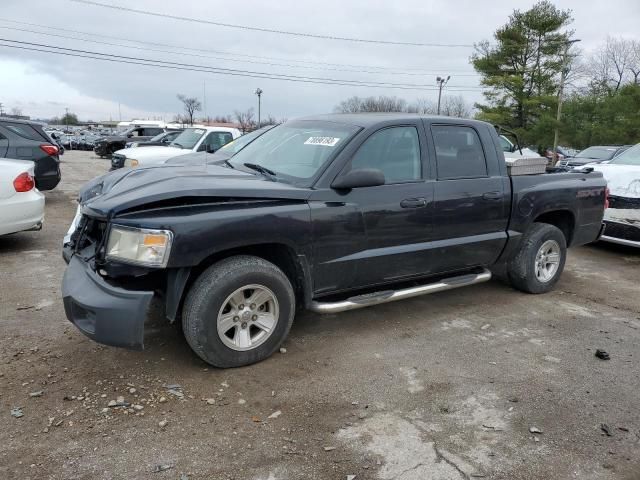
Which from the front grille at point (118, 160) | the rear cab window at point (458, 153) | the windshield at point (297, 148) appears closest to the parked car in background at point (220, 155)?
the windshield at point (297, 148)

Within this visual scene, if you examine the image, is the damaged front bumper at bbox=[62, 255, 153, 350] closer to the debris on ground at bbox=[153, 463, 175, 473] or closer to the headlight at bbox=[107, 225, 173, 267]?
the headlight at bbox=[107, 225, 173, 267]

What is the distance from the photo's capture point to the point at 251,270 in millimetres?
3537

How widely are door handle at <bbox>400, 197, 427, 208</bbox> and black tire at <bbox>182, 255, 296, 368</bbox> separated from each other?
46.6 inches

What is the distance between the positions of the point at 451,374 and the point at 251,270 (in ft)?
5.31

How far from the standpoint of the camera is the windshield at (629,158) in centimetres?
835

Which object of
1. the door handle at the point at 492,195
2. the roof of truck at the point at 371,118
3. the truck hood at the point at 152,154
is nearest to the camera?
the roof of truck at the point at 371,118

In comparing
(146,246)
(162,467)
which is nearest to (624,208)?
(146,246)

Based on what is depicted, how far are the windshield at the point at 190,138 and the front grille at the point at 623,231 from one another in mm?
9034

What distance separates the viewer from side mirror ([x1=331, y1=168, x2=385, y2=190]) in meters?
3.84

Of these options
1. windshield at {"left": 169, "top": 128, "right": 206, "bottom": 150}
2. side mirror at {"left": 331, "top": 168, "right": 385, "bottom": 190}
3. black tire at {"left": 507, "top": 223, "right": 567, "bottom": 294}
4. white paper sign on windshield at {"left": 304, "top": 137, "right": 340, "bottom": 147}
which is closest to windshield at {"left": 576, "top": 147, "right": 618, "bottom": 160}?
windshield at {"left": 169, "top": 128, "right": 206, "bottom": 150}

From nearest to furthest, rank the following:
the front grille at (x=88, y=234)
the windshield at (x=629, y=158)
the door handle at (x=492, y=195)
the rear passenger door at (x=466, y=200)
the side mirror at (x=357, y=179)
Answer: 1. the front grille at (x=88, y=234)
2. the side mirror at (x=357, y=179)
3. the rear passenger door at (x=466, y=200)
4. the door handle at (x=492, y=195)
5. the windshield at (x=629, y=158)

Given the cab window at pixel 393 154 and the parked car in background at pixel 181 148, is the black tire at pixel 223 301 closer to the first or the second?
the cab window at pixel 393 154

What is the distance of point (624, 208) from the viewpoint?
24.3 feet

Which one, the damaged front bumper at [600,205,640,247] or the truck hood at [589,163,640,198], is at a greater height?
the truck hood at [589,163,640,198]
